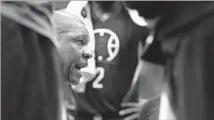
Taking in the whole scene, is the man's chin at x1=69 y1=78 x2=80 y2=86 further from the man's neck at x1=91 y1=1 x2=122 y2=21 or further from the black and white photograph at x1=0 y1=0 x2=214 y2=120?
the man's neck at x1=91 y1=1 x2=122 y2=21

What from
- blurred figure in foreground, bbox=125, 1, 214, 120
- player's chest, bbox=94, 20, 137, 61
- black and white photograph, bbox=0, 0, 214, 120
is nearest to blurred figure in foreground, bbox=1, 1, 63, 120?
black and white photograph, bbox=0, 0, 214, 120

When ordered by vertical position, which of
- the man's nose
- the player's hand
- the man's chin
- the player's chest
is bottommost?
the player's hand

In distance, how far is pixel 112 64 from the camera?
2.89ft

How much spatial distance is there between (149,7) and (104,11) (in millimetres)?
102

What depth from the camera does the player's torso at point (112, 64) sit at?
873 millimetres

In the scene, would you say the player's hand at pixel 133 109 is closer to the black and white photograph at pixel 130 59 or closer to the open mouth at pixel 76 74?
the black and white photograph at pixel 130 59

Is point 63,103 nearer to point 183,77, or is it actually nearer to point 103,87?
point 103,87

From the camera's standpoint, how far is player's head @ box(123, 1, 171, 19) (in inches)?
34.6

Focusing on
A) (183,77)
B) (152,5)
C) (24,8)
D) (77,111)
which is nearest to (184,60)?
(183,77)

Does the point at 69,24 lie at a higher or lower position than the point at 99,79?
higher

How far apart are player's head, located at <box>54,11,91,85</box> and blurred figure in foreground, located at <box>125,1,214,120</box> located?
0.13 meters

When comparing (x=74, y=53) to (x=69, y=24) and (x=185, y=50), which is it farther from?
(x=185, y=50)

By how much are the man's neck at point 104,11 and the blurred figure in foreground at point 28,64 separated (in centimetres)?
11

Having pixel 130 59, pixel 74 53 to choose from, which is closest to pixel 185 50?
pixel 130 59
